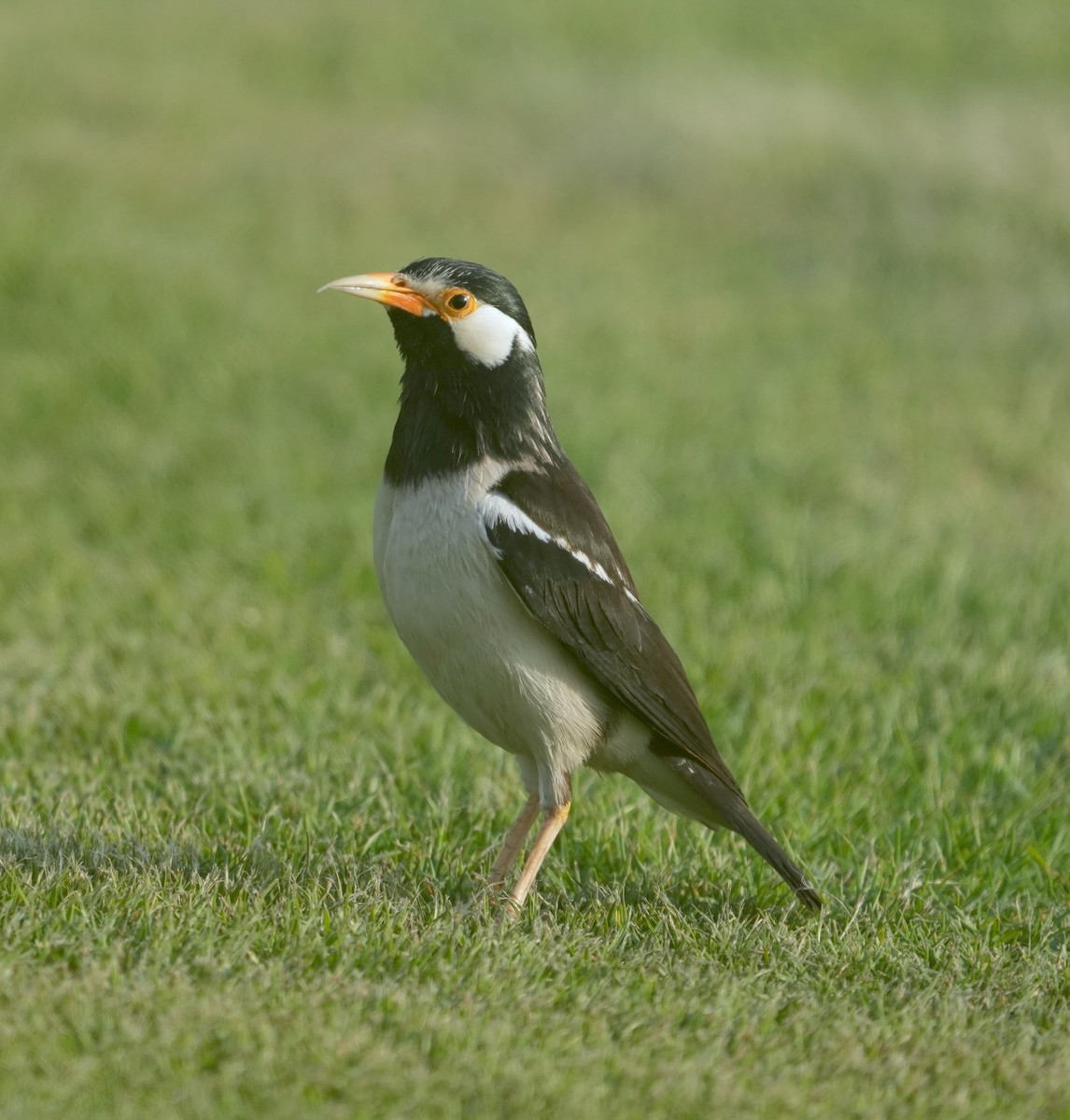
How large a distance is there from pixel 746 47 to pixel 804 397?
1503cm

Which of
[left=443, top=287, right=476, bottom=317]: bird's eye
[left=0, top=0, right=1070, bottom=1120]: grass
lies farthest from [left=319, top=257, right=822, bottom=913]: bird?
[left=0, top=0, right=1070, bottom=1120]: grass

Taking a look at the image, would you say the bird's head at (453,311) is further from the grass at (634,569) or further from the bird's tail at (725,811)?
the grass at (634,569)

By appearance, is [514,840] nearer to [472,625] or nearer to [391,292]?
[472,625]

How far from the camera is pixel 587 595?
14.5ft

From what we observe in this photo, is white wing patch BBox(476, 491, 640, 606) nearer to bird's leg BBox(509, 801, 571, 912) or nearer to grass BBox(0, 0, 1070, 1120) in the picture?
bird's leg BBox(509, 801, 571, 912)

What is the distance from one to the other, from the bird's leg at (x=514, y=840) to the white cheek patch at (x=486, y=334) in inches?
51.1

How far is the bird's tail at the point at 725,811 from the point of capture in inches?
177

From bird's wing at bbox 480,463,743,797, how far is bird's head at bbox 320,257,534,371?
0.36 metres

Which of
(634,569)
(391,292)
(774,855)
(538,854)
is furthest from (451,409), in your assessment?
(634,569)

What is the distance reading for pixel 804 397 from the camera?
11.5 meters

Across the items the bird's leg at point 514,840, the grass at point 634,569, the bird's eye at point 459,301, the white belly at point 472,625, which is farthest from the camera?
the bird's leg at point 514,840

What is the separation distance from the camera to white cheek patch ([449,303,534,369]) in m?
4.43

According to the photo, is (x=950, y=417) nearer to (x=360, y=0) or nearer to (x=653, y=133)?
(x=653, y=133)

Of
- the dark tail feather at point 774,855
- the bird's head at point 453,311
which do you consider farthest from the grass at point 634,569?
the bird's head at point 453,311
